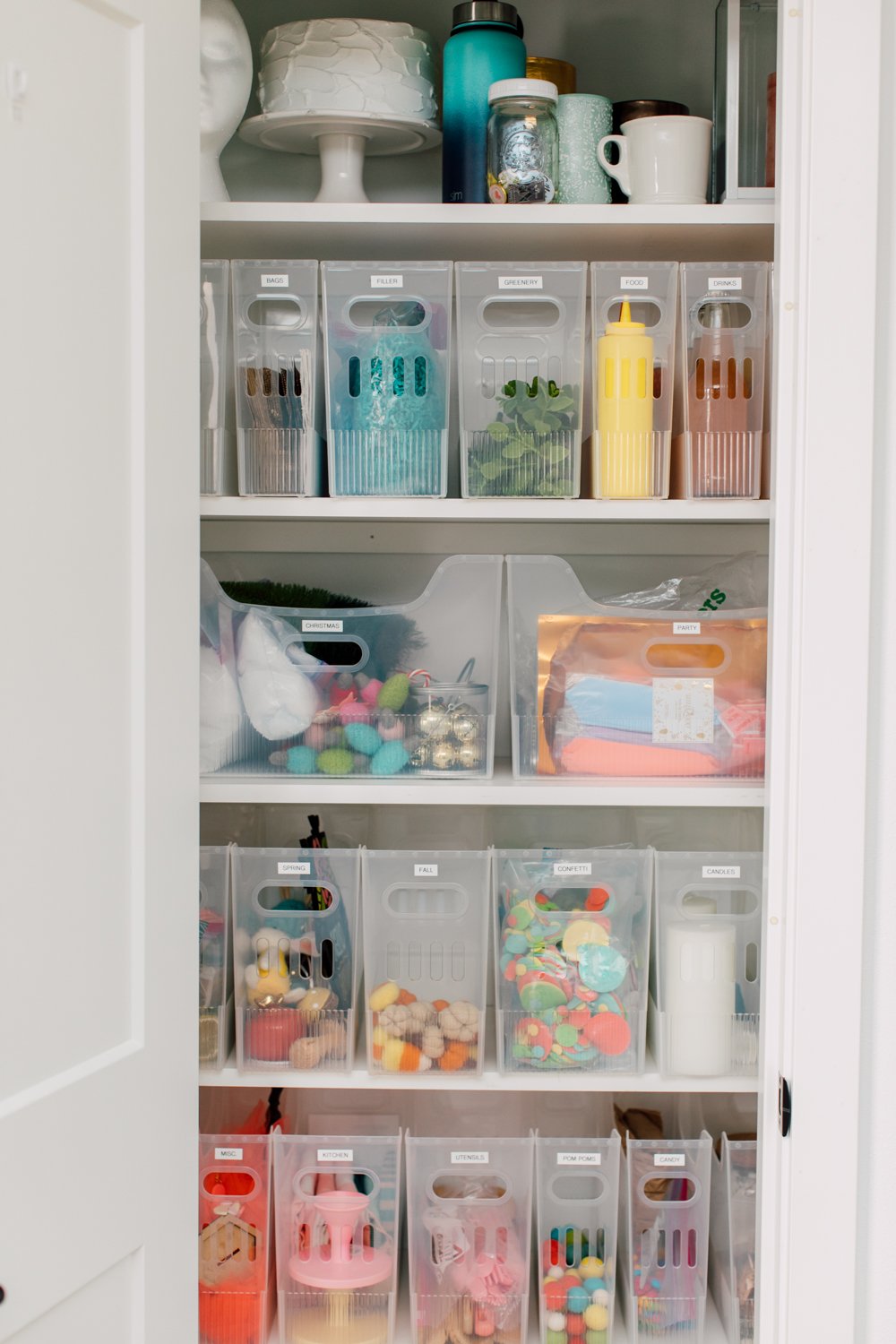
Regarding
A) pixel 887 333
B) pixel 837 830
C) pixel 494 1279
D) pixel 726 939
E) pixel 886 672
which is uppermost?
pixel 887 333

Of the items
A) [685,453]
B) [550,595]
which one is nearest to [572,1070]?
[550,595]

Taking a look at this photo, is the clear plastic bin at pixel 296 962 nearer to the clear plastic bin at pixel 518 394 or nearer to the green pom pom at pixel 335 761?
the green pom pom at pixel 335 761

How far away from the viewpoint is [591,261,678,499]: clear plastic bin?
127 centimetres

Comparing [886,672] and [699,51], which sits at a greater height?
[699,51]

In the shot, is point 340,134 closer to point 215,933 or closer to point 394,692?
point 394,692

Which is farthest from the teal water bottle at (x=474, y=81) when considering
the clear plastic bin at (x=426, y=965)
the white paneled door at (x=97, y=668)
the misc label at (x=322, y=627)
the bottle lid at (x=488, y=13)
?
the clear plastic bin at (x=426, y=965)

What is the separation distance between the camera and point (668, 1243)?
1.35 m

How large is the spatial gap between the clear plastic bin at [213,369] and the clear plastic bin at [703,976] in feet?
2.23

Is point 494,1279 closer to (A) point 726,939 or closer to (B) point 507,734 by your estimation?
(A) point 726,939

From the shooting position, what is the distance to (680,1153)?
4.40 ft

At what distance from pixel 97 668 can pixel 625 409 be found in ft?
2.11

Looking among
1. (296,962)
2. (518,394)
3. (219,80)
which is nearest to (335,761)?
(296,962)

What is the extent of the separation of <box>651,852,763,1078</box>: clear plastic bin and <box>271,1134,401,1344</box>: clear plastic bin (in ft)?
1.14

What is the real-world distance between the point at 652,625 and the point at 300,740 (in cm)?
42
